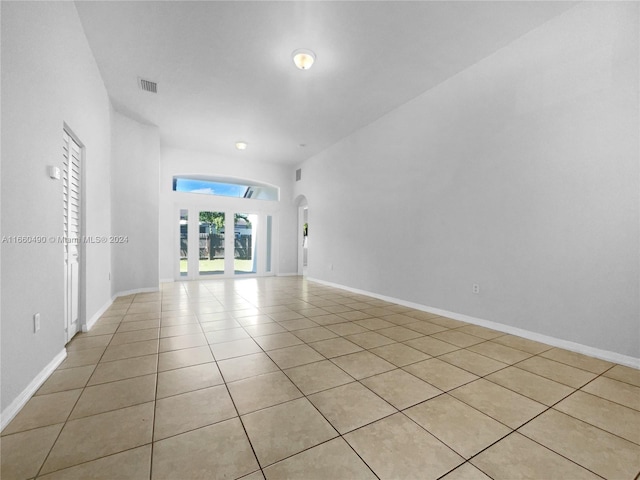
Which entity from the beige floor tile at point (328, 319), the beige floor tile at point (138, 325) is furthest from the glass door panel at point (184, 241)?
the beige floor tile at point (328, 319)

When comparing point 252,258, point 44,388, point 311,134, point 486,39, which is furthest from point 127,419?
point 252,258

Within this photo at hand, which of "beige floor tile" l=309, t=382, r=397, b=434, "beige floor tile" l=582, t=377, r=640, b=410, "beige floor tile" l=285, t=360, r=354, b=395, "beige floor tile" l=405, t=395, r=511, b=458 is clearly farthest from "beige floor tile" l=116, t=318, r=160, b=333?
"beige floor tile" l=582, t=377, r=640, b=410

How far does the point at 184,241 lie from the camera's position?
720cm

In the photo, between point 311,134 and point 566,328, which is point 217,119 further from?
point 566,328

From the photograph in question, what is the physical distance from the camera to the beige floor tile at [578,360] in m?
2.33

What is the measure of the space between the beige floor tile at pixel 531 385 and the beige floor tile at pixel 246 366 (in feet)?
5.74

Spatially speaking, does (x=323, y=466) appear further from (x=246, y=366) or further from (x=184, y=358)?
(x=184, y=358)

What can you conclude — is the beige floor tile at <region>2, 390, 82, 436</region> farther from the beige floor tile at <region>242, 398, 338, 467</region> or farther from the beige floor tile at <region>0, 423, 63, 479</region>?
the beige floor tile at <region>242, 398, 338, 467</region>

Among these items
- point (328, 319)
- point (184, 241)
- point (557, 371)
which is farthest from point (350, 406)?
point (184, 241)

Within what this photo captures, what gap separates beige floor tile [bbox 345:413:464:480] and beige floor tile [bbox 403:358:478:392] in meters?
0.59

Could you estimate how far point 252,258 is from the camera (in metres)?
8.20

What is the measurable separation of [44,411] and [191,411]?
0.88 meters

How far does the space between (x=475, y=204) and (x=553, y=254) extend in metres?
1.02

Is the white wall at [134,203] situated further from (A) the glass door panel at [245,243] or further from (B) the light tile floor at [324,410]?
(B) the light tile floor at [324,410]
